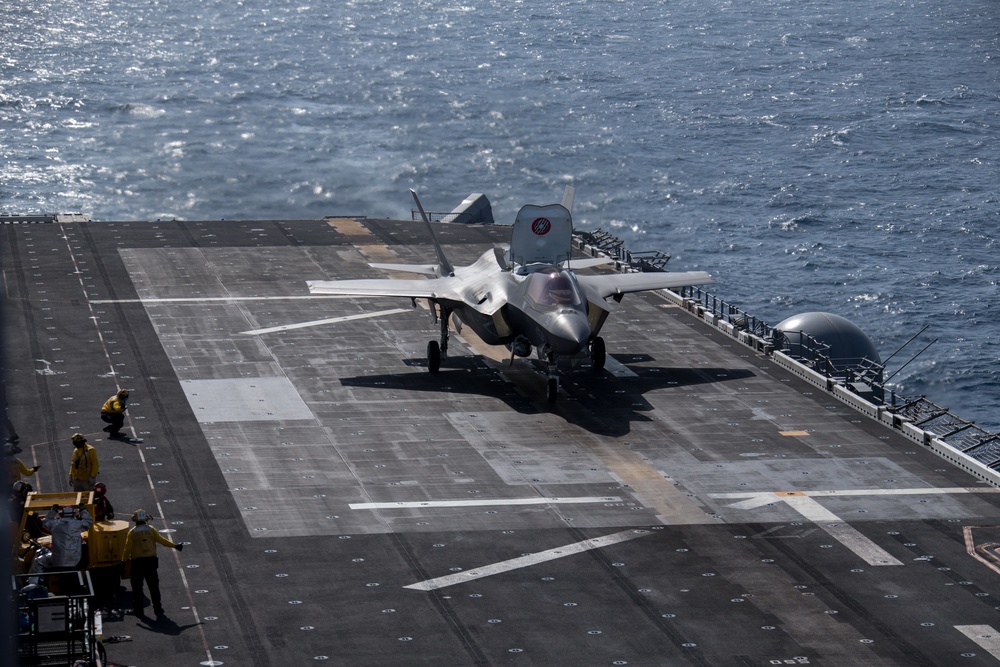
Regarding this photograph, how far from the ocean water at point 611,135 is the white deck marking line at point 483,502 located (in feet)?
128

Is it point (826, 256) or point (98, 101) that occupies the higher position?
point (98, 101)

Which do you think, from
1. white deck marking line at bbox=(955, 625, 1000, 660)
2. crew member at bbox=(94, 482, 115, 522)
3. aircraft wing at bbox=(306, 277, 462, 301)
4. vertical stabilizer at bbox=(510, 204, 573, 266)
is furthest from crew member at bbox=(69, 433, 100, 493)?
white deck marking line at bbox=(955, 625, 1000, 660)

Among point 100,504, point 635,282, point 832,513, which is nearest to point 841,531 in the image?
point 832,513

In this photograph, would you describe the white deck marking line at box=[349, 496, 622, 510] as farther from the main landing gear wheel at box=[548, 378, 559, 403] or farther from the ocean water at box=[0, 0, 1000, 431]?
the ocean water at box=[0, 0, 1000, 431]

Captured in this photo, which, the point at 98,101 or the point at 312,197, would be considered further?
the point at 98,101

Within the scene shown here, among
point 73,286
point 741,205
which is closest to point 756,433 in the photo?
point 73,286

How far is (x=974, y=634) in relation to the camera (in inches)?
1004

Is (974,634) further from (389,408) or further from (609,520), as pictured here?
(389,408)

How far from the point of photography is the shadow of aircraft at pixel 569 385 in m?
40.5

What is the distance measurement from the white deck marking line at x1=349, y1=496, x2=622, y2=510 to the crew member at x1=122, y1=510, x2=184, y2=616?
792 centimetres

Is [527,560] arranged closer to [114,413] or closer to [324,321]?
[114,413]

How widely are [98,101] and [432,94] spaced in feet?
116

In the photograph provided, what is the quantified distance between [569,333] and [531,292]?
278 centimetres

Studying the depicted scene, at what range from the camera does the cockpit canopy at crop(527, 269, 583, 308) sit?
40250 mm
